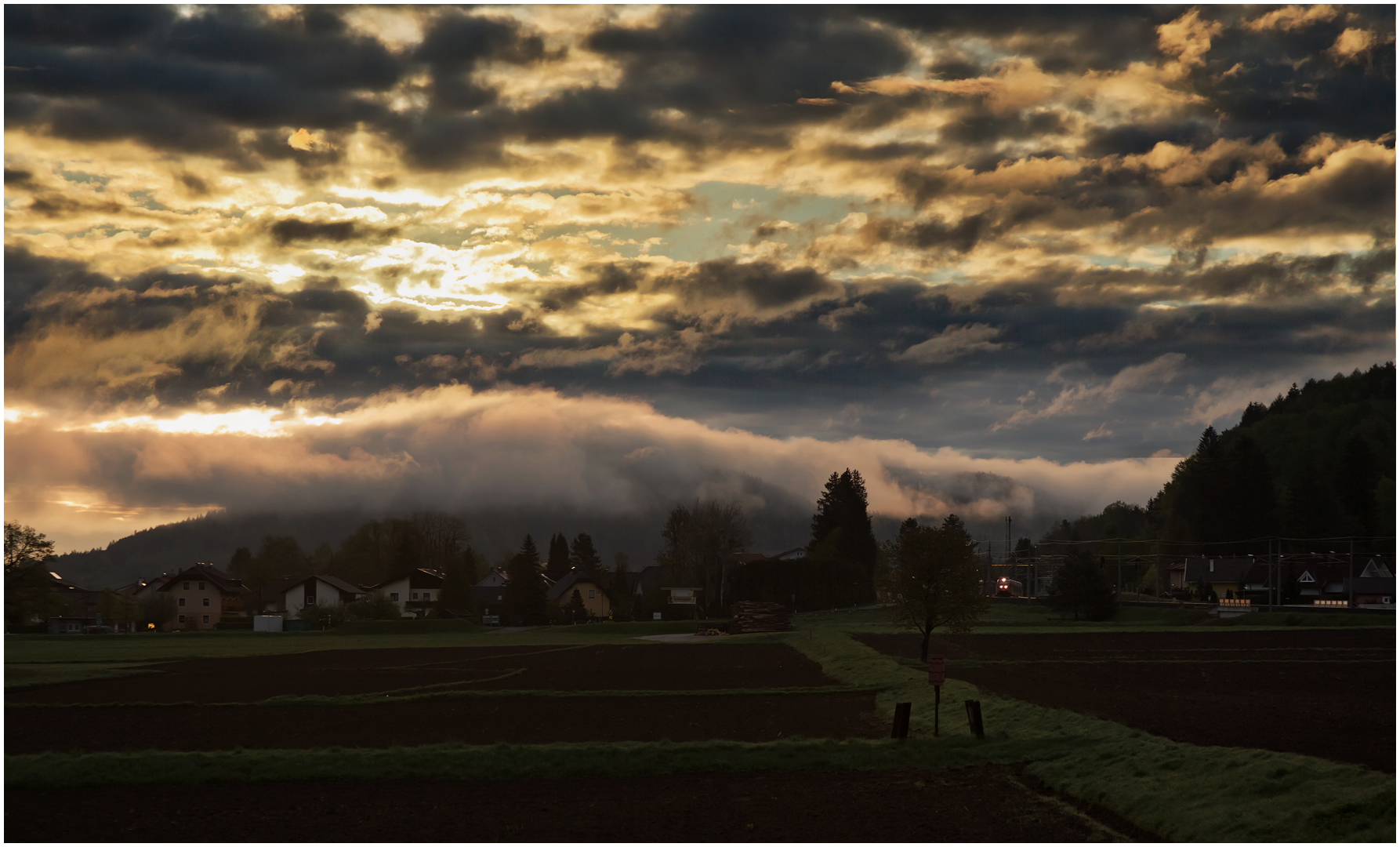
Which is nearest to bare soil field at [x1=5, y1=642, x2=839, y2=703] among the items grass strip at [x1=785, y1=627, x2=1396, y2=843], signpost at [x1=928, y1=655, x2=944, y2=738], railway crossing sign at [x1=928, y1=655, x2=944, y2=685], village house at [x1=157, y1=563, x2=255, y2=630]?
signpost at [x1=928, y1=655, x2=944, y2=738]

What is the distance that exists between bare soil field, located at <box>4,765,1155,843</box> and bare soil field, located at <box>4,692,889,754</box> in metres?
5.34

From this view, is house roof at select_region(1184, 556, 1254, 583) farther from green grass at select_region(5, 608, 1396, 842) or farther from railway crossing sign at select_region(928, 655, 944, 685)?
railway crossing sign at select_region(928, 655, 944, 685)

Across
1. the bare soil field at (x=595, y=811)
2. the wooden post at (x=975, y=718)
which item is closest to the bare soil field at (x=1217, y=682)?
the wooden post at (x=975, y=718)

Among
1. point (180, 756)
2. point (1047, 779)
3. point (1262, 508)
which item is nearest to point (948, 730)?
point (1047, 779)

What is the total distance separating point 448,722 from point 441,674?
19.6 m

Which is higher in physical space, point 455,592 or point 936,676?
point 936,676

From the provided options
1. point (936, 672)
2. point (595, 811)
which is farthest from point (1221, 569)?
point (595, 811)

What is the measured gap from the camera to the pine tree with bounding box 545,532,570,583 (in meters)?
185

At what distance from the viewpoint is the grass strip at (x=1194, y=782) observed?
47.4ft

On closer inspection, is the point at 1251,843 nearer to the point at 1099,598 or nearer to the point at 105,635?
the point at 1099,598

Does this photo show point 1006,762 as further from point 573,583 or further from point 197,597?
point 197,597

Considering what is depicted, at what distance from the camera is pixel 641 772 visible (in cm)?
2116

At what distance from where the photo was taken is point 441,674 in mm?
47875

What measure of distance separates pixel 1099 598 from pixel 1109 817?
89.5 m
